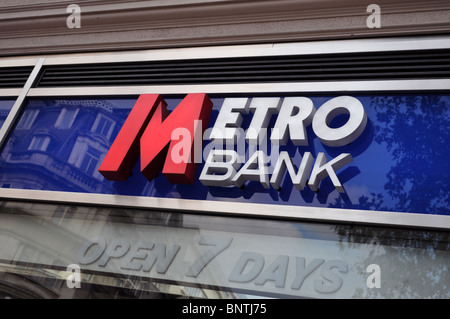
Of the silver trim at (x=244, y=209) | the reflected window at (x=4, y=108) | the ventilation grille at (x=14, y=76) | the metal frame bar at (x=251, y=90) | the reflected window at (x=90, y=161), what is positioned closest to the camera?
the silver trim at (x=244, y=209)

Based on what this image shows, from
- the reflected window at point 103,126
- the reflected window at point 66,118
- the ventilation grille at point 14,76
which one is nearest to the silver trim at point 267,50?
the ventilation grille at point 14,76

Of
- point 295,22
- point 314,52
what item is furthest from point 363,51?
point 295,22

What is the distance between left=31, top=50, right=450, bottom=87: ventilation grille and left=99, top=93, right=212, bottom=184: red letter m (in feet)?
1.08

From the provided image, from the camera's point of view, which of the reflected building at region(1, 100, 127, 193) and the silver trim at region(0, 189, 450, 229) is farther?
the reflected building at region(1, 100, 127, 193)

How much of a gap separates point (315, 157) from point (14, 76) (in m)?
3.37

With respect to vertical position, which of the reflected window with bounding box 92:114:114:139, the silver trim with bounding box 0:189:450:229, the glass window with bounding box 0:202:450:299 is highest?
the reflected window with bounding box 92:114:114:139

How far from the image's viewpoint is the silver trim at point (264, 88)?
352 cm

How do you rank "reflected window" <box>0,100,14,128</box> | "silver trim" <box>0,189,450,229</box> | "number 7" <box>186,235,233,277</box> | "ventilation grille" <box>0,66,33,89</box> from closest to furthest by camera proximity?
1. "silver trim" <box>0,189,450,229</box>
2. "number 7" <box>186,235,233,277</box>
3. "reflected window" <box>0,100,14,128</box>
4. "ventilation grille" <box>0,66,33,89</box>

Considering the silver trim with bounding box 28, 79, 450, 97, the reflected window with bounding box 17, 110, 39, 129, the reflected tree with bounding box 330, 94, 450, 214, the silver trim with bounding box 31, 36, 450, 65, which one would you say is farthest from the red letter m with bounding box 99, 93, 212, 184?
the reflected tree with bounding box 330, 94, 450, 214

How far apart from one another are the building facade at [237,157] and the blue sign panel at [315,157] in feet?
0.04

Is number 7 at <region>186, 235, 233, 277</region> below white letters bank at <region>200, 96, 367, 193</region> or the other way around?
below

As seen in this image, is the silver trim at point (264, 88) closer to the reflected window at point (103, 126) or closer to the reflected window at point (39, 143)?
the reflected window at point (103, 126)

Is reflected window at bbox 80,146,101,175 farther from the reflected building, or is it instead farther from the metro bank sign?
the metro bank sign

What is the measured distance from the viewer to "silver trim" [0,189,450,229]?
309cm
